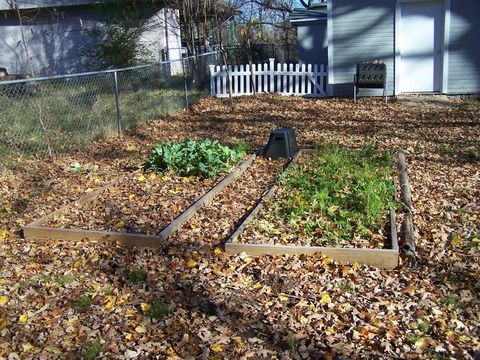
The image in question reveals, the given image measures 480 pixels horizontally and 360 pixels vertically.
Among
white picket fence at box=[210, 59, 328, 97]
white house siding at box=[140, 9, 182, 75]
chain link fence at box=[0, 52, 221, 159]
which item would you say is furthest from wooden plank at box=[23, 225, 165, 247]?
white house siding at box=[140, 9, 182, 75]

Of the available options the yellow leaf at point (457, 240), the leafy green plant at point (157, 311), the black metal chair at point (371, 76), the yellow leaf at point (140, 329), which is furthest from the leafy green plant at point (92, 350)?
the black metal chair at point (371, 76)

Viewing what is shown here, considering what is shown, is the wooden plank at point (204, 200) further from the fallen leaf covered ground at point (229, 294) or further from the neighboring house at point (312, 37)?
the neighboring house at point (312, 37)

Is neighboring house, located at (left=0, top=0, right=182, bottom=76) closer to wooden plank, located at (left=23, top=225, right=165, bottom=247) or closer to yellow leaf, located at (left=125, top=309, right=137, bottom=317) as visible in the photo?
wooden plank, located at (left=23, top=225, right=165, bottom=247)

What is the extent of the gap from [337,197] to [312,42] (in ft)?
40.2

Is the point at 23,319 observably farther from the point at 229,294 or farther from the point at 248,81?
the point at 248,81

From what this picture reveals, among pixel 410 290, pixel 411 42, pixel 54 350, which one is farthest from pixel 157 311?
pixel 411 42

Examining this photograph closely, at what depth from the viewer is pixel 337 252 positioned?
177 inches

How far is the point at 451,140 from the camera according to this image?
903 cm

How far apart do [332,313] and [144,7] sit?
1786cm

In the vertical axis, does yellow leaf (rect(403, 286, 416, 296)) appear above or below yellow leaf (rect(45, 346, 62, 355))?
below

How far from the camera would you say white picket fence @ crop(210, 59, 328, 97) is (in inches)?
579

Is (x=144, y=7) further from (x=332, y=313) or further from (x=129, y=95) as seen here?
(x=332, y=313)

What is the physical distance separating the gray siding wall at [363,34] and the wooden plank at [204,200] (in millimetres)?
7123

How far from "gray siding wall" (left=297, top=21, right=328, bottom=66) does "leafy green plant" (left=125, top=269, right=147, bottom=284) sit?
541 inches
